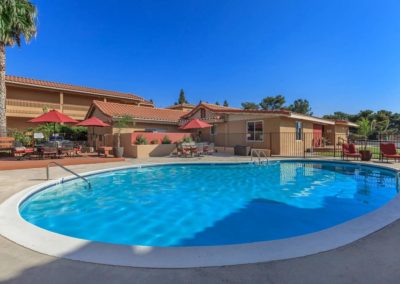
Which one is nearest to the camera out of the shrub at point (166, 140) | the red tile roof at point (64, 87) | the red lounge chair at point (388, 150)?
the red lounge chair at point (388, 150)

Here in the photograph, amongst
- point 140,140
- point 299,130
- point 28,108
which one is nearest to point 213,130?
point 140,140

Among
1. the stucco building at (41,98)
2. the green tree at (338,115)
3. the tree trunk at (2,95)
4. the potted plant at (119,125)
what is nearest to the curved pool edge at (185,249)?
the potted plant at (119,125)

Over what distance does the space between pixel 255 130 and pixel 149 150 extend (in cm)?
832

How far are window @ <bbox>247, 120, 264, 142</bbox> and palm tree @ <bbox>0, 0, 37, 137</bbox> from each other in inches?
652

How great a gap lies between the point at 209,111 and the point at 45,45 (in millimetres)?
16008

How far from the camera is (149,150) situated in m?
18.2

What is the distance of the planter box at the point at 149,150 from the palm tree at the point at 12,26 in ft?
25.4

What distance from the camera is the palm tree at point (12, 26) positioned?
45.4 ft

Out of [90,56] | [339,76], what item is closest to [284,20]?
[339,76]

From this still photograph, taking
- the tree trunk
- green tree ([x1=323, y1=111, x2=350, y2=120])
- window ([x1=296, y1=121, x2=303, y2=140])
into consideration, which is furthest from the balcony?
green tree ([x1=323, y1=111, x2=350, y2=120])

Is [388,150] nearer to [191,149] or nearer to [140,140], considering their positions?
[191,149]

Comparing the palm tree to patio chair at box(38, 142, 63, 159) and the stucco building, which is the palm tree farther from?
the stucco building

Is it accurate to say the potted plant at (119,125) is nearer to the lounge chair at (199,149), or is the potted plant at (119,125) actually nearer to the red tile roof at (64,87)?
the lounge chair at (199,149)

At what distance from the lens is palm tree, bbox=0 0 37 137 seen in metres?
13.8
